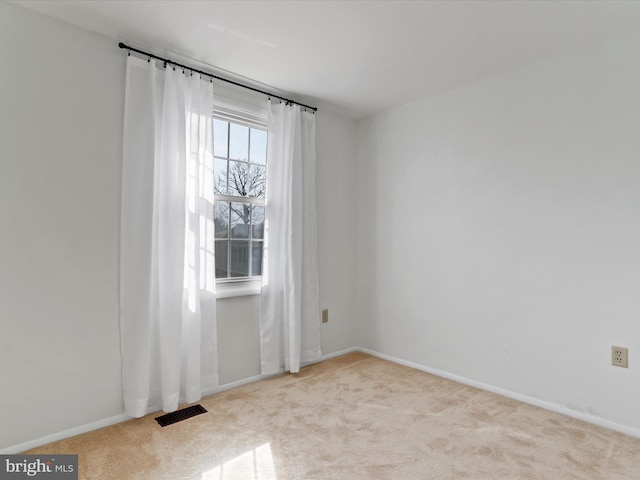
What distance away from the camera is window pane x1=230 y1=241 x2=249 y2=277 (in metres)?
3.02

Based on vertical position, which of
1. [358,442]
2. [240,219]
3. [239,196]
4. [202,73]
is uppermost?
[202,73]

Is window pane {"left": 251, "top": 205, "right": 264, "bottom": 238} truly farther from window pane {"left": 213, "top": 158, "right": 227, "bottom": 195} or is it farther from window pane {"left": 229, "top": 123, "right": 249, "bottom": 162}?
window pane {"left": 229, "top": 123, "right": 249, "bottom": 162}

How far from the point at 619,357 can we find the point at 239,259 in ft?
8.89

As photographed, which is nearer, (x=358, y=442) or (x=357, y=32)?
(x=358, y=442)

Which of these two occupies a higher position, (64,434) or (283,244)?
(283,244)

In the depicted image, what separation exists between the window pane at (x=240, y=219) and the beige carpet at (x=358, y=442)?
1251 mm

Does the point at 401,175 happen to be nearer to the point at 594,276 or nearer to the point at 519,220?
the point at 519,220

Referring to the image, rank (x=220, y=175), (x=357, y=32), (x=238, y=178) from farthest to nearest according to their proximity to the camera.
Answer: (x=238, y=178), (x=220, y=175), (x=357, y=32)

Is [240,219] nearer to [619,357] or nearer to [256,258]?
[256,258]

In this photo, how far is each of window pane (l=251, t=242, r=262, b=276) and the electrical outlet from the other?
8.36ft

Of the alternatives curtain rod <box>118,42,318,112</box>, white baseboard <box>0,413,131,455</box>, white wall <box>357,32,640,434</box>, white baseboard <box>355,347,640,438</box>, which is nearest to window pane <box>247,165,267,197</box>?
curtain rod <box>118,42,318,112</box>

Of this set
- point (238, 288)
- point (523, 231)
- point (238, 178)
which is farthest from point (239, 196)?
point (523, 231)

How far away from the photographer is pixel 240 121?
9.91 feet

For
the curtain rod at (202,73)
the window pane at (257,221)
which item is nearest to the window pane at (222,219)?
the window pane at (257,221)
